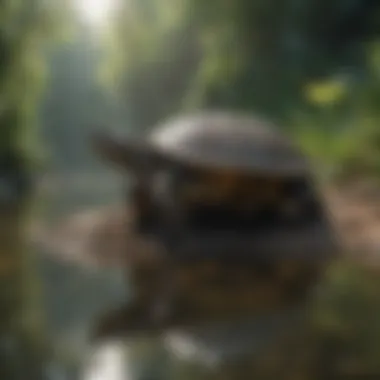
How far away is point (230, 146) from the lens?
1.55m

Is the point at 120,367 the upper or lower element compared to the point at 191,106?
lower

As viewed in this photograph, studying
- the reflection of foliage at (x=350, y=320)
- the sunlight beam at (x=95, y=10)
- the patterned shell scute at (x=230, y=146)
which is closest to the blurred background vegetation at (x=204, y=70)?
the sunlight beam at (x=95, y=10)

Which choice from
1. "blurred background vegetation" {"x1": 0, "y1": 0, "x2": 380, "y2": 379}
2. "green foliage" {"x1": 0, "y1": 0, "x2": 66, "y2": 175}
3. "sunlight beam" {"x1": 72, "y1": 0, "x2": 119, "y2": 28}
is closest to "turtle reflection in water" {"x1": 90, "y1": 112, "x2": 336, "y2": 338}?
"blurred background vegetation" {"x1": 0, "y1": 0, "x2": 380, "y2": 379}

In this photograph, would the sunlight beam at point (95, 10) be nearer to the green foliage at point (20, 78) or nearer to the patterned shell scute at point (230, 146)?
the green foliage at point (20, 78)

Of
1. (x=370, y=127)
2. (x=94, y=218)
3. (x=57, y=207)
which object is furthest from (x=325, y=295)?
(x=57, y=207)

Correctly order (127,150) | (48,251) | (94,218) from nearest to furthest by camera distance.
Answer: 1. (48,251)
2. (127,150)
3. (94,218)

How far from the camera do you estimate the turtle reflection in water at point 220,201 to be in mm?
1326

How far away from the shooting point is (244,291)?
104 cm

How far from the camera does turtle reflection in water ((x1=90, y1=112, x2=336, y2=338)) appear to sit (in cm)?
133

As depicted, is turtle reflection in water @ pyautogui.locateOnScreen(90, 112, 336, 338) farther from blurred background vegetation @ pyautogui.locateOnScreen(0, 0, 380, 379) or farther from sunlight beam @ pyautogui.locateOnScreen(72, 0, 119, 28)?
sunlight beam @ pyautogui.locateOnScreen(72, 0, 119, 28)

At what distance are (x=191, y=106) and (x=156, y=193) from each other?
451 millimetres

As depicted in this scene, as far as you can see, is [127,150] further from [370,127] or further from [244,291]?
[370,127]

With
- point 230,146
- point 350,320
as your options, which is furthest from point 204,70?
point 350,320

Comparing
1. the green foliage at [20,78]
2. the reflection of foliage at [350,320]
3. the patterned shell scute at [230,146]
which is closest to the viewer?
the reflection of foliage at [350,320]
